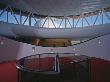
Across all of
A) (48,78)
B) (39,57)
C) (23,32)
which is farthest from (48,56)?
(23,32)

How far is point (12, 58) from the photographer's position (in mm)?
12680

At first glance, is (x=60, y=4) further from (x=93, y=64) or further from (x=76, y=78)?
(x=76, y=78)

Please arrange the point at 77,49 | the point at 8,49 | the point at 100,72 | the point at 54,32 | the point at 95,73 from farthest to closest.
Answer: the point at 54,32, the point at 77,49, the point at 8,49, the point at 100,72, the point at 95,73

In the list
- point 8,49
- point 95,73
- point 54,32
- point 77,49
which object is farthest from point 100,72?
point 54,32

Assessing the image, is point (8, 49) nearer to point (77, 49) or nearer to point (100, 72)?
point (77, 49)

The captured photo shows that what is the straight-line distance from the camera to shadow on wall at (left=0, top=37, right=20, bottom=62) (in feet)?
39.7

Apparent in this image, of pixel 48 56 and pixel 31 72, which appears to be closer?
pixel 31 72

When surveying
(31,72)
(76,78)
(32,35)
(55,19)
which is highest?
(55,19)

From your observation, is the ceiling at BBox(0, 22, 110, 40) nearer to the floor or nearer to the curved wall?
the curved wall

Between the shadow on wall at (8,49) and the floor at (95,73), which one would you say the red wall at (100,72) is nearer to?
the floor at (95,73)

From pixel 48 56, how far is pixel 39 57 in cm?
100

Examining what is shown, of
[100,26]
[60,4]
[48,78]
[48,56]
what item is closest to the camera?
[48,78]

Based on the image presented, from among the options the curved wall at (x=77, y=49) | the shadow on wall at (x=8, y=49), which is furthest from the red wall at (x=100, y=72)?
the shadow on wall at (x=8, y=49)

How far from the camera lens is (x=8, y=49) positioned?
12.5 metres
